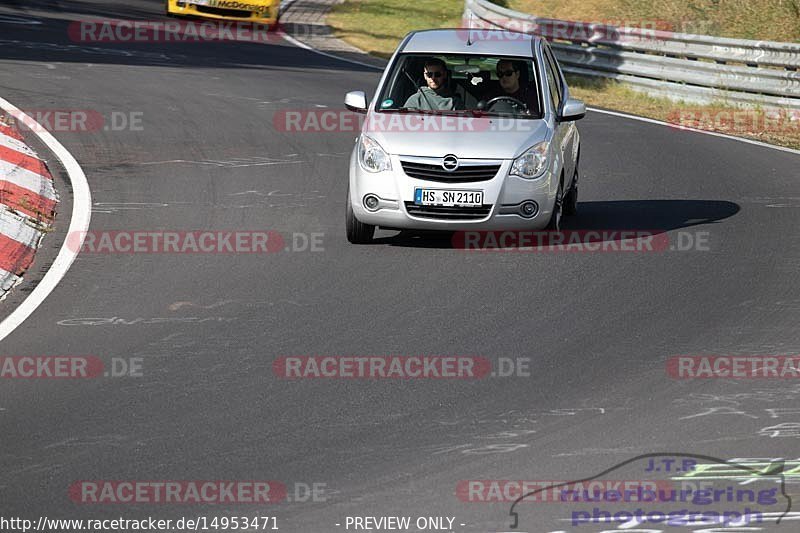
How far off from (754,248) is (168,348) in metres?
5.46

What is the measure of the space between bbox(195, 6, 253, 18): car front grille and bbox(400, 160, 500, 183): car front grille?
20140 millimetres

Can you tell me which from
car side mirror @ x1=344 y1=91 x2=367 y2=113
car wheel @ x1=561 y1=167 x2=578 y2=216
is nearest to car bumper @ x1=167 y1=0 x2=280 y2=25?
car wheel @ x1=561 y1=167 x2=578 y2=216

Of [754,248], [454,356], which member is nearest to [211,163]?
[754,248]

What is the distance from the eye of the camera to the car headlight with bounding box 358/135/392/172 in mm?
11180

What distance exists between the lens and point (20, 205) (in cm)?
1195

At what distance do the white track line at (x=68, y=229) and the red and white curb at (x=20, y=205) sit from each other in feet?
0.67

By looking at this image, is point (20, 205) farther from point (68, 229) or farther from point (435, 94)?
point (435, 94)

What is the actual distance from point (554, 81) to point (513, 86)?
0.64 metres

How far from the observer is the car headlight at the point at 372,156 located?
1118 centimetres

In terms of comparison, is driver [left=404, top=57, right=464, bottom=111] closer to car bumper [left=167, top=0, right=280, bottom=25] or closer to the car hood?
the car hood

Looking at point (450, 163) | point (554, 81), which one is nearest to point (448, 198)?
point (450, 163)

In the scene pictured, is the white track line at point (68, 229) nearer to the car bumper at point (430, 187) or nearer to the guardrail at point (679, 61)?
the car bumper at point (430, 187)

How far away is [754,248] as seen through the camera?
456 inches

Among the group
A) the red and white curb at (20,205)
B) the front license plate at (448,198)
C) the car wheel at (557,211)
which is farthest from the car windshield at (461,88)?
the red and white curb at (20,205)
